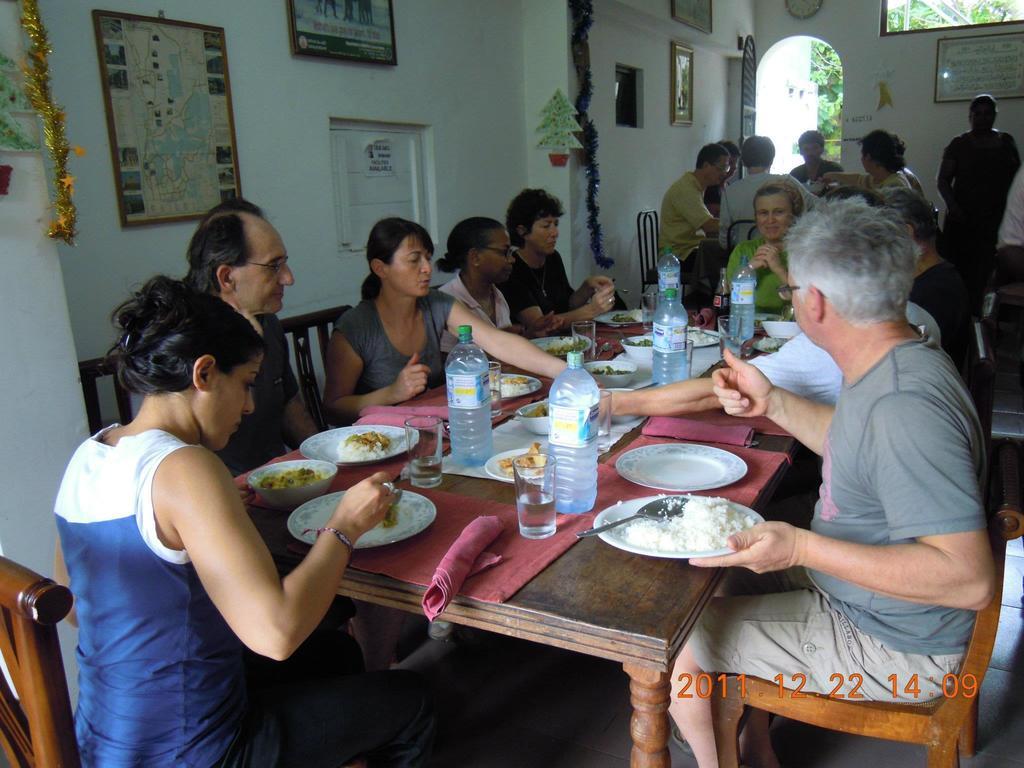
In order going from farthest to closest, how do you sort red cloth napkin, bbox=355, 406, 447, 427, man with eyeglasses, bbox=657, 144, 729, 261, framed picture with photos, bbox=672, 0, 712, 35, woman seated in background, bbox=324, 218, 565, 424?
framed picture with photos, bbox=672, 0, 712, 35 < man with eyeglasses, bbox=657, 144, 729, 261 < woman seated in background, bbox=324, 218, 565, 424 < red cloth napkin, bbox=355, 406, 447, 427

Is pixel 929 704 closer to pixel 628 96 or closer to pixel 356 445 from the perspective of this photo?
pixel 356 445

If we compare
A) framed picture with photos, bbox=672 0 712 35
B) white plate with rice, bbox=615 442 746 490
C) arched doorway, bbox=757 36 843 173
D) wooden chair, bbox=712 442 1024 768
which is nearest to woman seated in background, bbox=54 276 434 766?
white plate with rice, bbox=615 442 746 490

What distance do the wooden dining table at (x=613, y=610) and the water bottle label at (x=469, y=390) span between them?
462mm

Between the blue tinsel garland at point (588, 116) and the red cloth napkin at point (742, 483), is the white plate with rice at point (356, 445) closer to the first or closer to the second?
the red cloth napkin at point (742, 483)

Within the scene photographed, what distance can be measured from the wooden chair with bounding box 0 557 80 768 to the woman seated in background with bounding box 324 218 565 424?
4.49 feet

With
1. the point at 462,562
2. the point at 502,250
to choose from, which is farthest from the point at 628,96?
the point at 462,562

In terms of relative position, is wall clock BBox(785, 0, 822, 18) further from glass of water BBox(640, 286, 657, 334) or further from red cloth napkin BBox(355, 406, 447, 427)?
red cloth napkin BBox(355, 406, 447, 427)

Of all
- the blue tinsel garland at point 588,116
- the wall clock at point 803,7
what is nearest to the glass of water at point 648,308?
the blue tinsel garland at point 588,116

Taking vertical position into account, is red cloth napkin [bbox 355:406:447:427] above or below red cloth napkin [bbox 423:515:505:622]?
above

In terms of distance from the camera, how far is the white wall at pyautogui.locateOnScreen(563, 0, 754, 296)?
228 inches

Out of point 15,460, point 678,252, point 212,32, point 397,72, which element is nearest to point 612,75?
point 678,252

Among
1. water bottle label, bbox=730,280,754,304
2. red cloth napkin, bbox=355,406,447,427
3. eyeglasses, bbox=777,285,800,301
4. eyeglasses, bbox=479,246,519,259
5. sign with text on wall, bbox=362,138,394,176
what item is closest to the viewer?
eyeglasses, bbox=777,285,800,301

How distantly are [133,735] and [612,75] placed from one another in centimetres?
571

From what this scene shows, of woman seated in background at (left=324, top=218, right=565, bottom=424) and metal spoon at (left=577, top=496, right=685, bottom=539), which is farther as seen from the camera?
woman seated in background at (left=324, top=218, right=565, bottom=424)
